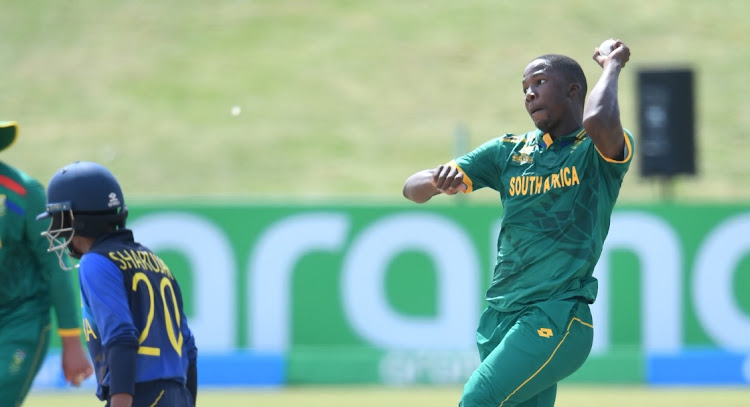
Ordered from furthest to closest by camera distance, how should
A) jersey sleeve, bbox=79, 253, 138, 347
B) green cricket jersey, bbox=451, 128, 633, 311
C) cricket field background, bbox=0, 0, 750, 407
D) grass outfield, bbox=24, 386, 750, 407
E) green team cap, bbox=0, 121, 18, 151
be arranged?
1. cricket field background, bbox=0, 0, 750, 407
2. grass outfield, bbox=24, 386, 750, 407
3. green team cap, bbox=0, 121, 18, 151
4. green cricket jersey, bbox=451, 128, 633, 311
5. jersey sleeve, bbox=79, 253, 138, 347

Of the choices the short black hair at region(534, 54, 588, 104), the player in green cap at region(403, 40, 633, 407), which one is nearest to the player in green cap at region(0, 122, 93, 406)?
the player in green cap at region(403, 40, 633, 407)

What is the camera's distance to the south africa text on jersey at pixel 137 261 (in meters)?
4.55

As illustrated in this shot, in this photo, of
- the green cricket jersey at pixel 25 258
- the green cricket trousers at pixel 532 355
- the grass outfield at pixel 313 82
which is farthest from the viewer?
the grass outfield at pixel 313 82

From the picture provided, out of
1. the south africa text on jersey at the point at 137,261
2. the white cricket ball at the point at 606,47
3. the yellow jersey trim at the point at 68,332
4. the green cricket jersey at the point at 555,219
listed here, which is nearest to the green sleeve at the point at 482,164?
the green cricket jersey at the point at 555,219

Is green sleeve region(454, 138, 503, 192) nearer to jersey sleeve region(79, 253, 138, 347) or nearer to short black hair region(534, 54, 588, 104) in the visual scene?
short black hair region(534, 54, 588, 104)

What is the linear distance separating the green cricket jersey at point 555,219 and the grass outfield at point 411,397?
19.0 ft

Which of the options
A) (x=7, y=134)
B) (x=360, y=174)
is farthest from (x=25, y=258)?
(x=360, y=174)

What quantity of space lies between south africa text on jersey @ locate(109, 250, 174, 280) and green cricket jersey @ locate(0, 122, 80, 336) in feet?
4.62

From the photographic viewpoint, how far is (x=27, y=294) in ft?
19.6

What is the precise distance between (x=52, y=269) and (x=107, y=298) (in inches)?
69.1

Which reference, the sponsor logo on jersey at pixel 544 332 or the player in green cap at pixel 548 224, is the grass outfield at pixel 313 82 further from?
the sponsor logo on jersey at pixel 544 332

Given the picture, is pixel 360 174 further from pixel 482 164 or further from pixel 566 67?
pixel 566 67

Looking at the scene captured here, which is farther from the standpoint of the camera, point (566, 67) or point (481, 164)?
point (481, 164)

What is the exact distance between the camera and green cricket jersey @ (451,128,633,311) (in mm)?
5176
